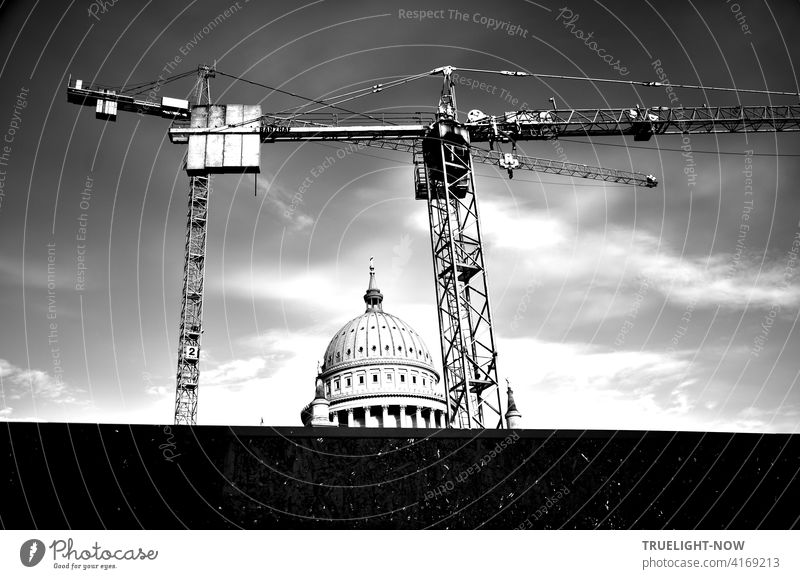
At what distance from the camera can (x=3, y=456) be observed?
10.3 metres

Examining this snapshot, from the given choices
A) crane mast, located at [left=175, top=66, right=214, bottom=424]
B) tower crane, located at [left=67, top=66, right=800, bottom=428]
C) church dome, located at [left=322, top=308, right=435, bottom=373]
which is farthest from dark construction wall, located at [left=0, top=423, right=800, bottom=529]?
church dome, located at [left=322, top=308, right=435, bottom=373]

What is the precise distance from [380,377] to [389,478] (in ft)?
346

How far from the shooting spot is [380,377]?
11594 centimetres

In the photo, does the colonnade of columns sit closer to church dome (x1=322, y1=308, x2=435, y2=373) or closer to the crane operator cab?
church dome (x1=322, y1=308, x2=435, y2=373)

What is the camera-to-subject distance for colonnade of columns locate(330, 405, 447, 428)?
109m

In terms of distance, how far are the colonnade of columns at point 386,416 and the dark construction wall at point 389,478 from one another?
97520 millimetres

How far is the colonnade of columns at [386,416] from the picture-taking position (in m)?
109

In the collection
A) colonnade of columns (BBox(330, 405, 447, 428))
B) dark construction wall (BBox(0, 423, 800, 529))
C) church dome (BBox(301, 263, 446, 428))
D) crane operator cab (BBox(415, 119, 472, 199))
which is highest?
church dome (BBox(301, 263, 446, 428))

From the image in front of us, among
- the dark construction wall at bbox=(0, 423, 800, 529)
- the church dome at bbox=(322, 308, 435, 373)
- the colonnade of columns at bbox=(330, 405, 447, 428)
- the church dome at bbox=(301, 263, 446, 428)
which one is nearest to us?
the dark construction wall at bbox=(0, 423, 800, 529)

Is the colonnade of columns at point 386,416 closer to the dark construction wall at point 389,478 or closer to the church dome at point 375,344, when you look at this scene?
the church dome at point 375,344

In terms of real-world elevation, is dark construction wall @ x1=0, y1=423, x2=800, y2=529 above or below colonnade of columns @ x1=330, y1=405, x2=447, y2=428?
below

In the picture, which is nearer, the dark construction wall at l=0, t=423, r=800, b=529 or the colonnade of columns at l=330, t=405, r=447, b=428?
the dark construction wall at l=0, t=423, r=800, b=529

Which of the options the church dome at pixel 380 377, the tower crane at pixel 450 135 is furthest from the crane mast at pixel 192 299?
the church dome at pixel 380 377

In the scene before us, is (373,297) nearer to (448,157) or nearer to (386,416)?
(386,416)
